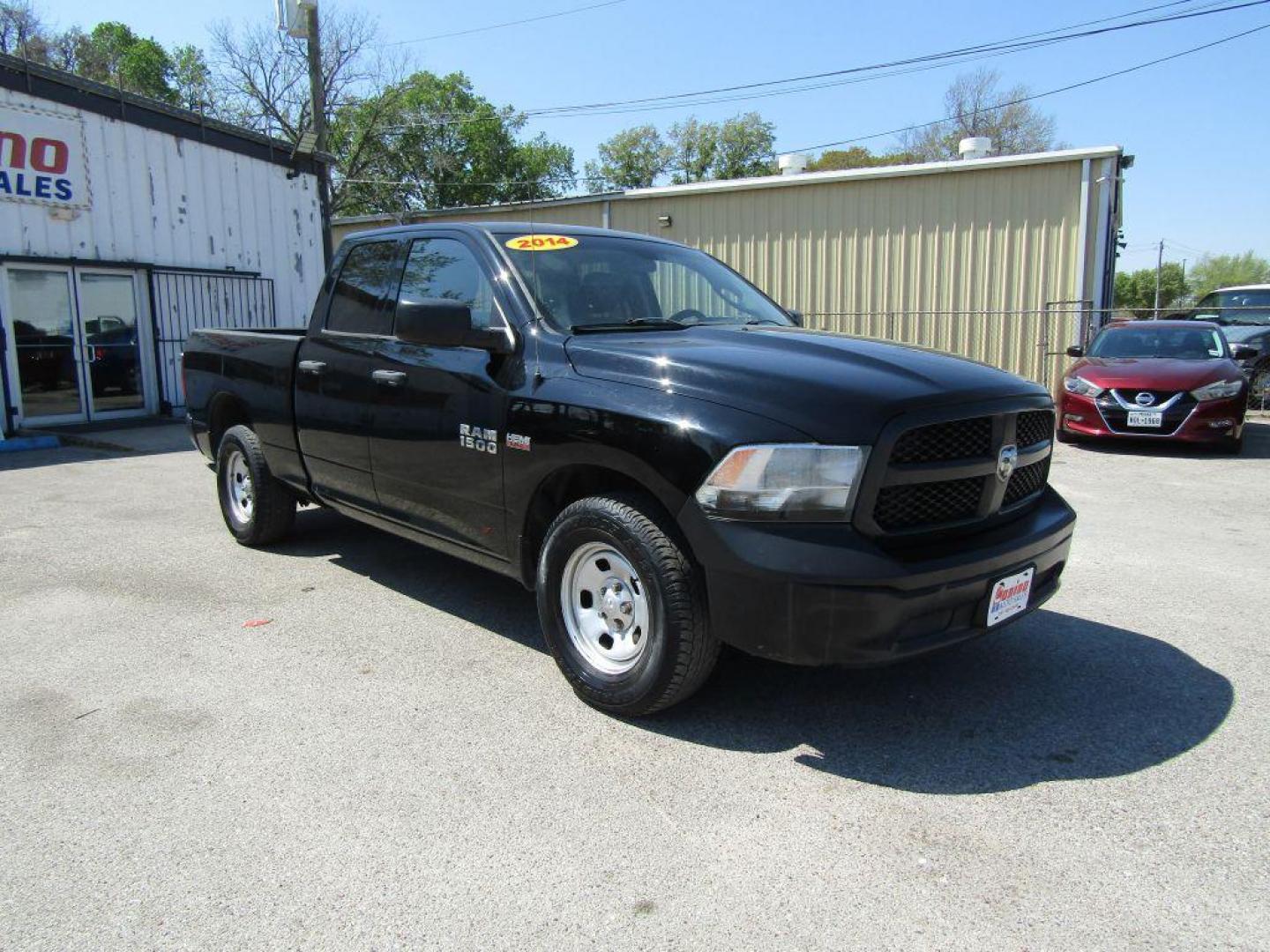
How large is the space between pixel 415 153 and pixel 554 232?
40.5 m

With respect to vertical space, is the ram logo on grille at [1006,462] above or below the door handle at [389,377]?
below

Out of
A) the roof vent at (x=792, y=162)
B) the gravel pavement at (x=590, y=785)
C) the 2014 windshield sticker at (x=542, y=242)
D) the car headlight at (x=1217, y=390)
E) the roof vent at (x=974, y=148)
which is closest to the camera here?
the gravel pavement at (x=590, y=785)

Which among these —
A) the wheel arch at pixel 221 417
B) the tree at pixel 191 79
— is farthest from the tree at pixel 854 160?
the wheel arch at pixel 221 417

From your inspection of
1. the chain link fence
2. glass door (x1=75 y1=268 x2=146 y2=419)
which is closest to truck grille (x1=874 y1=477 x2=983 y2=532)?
the chain link fence

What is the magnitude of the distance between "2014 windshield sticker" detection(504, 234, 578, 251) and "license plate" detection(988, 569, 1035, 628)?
2.42m

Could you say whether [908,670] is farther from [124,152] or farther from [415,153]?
[415,153]

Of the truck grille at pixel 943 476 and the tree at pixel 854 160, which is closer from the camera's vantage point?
the truck grille at pixel 943 476

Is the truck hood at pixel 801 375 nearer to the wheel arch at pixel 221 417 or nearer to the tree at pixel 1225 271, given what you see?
the wheel arch at pixel 221 417

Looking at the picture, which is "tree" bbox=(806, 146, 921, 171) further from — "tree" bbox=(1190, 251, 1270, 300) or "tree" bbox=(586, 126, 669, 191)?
"tree" bbox=(1190, 251, 1270, 300)

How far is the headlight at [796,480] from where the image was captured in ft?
9.18

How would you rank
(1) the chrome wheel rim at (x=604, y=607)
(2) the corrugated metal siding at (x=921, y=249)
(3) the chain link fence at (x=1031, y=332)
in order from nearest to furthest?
(1) the chrome wheel rim at (x=604, y=607)
(3) the chain link fence at (x=1031, y=332)
(2) the corrugated metal siding at (x=921, y=249)

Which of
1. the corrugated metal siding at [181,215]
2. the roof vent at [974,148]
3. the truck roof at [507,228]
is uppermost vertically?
the roof vent at [974,148]

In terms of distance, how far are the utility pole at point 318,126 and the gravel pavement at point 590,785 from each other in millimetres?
12937

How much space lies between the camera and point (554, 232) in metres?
4.30
